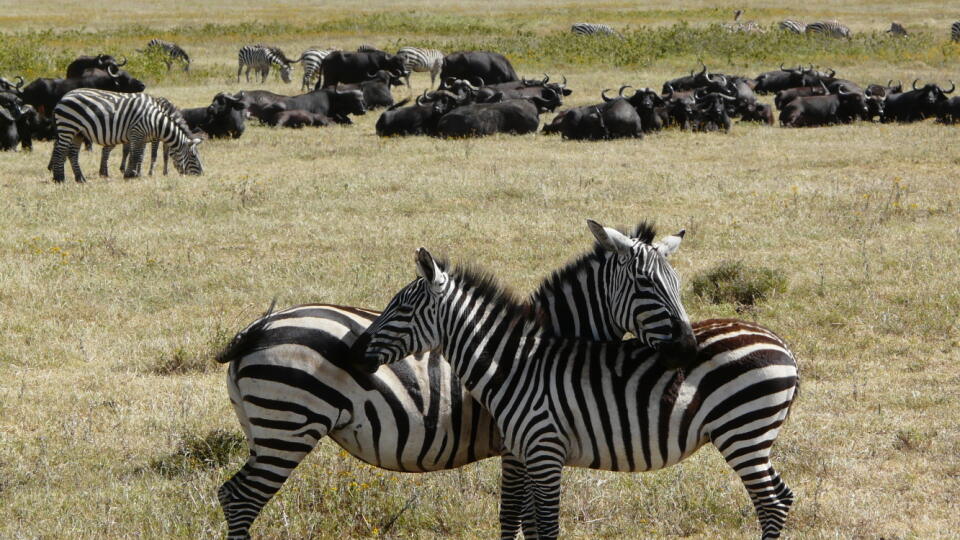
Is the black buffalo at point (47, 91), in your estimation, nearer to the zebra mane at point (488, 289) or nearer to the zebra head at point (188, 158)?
the zebra head at point (188, 158)

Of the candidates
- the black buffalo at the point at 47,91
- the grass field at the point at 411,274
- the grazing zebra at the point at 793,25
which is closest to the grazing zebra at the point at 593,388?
the grass field at the point at 411,274

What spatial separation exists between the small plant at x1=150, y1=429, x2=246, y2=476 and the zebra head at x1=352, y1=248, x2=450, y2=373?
212cm

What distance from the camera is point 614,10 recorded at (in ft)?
210

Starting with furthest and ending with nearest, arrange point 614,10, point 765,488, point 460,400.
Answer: point 614,10, point 460,400, point 765,488

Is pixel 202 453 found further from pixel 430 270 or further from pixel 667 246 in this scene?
pixel 667 246

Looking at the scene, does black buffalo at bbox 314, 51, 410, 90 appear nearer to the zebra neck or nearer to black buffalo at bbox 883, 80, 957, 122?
black buffalo at bbox 883, 80, 957, 122

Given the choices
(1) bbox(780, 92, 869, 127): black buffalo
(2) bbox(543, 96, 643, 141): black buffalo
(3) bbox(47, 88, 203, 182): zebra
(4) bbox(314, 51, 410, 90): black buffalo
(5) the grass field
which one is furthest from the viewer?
(4) bbox(314, 51, 410, 90): black buffalo

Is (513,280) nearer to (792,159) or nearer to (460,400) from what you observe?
(460,400)

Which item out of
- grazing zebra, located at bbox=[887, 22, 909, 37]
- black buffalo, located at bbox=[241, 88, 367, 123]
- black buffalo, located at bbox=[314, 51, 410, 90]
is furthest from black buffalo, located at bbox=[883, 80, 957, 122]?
grazing zebra, located at bbox=[887, 22, 909, 37]

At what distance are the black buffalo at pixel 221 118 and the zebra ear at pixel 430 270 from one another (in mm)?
17337

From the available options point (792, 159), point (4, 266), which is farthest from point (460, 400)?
point (792, 159)

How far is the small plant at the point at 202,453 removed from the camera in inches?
265

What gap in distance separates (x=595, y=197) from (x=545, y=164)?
2.85 m

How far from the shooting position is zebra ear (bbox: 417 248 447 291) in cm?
498
